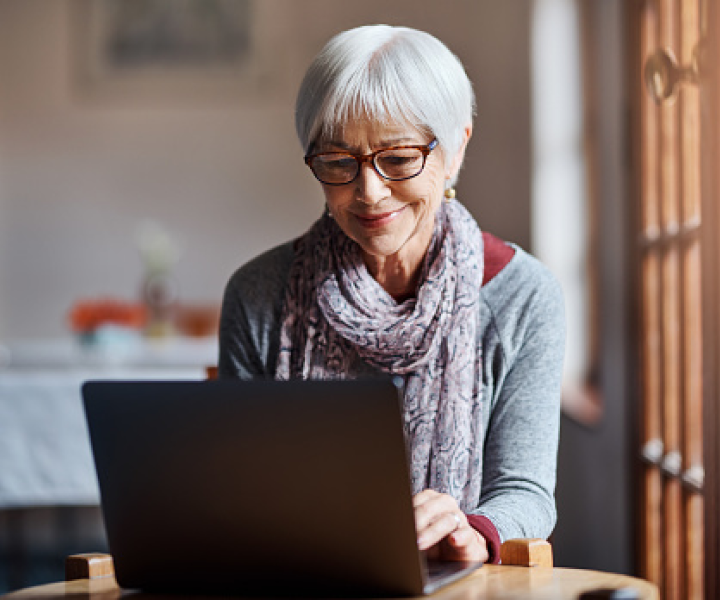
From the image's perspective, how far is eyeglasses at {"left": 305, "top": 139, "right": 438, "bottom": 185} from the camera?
4.25 ft

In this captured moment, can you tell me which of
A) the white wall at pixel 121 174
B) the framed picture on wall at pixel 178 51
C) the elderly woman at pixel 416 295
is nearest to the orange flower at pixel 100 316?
the white wall at pixel 121 174

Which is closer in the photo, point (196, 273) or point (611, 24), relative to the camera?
point (611, 24)

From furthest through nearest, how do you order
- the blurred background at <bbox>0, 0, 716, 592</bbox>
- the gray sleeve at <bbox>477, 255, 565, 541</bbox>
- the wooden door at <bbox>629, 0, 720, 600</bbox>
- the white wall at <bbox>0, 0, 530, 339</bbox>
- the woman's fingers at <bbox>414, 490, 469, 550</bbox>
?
the white wall at <bbox>0, 0, 530, 339</bbox> < the blurred background at <bbox>0, 0, 716, 592</bbox> < the wooden door at <bbox>629, 0, 720, 600</bbox> < the gray sleeve at <bbox>477, 255, 565, 541</bbox> < the woman's fingers at <bbox>414, 490, 469, 550</bbox>

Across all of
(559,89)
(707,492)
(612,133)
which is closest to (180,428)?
(707,492)

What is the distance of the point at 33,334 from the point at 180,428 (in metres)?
4.90

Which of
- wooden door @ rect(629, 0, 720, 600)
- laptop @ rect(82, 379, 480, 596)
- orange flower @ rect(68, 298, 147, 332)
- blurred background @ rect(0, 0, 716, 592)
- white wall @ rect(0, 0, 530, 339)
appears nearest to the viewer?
laptop @ rect(82, 379, 480, 596)

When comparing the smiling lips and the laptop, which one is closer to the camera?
the laptop

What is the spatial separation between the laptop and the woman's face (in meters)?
0.53

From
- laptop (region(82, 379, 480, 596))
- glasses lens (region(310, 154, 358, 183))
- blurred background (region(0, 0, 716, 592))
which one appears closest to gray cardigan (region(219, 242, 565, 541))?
glasses lens (region(310, 154, 358, 183))

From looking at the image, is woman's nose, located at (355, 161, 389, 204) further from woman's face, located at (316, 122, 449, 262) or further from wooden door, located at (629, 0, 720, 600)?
wooden door, located at (629, 0, 720, 600)

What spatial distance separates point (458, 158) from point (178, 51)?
4.32m

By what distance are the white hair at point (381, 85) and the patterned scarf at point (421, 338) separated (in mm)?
185

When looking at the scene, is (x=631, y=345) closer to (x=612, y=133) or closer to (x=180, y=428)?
(x=612, y=133)

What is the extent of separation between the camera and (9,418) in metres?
2.86
